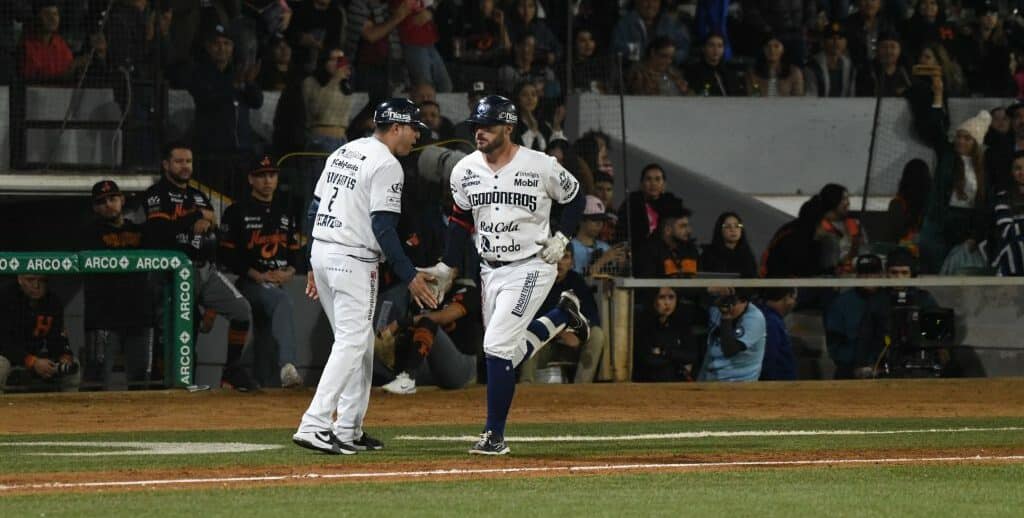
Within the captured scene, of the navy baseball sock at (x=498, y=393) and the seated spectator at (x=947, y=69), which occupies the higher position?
the seated spectator at (x=947, y=69)

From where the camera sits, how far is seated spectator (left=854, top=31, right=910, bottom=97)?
1925 centimetres

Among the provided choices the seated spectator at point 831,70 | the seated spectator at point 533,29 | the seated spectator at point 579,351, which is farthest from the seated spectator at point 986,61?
the seated spectator at point 579,351

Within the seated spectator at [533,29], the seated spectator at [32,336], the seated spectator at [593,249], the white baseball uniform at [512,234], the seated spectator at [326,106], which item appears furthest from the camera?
the seated spectator at [533,29]

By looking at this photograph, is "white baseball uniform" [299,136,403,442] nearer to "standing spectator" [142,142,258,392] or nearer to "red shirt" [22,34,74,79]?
"standing spectator" [142,142,258,392]

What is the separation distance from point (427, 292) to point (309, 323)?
233 inches

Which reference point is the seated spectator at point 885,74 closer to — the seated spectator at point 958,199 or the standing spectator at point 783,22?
the standing spectator at point 783,22

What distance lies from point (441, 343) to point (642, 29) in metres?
6.14

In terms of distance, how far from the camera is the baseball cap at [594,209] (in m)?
15.7

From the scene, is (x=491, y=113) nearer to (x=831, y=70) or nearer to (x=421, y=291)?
(x=421, y=291)

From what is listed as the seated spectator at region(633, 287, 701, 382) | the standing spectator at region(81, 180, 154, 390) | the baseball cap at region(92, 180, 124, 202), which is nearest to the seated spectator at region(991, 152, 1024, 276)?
the seated spectator at region(633, 287, 701, 382)

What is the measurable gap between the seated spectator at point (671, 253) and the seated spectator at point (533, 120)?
160 centimetres

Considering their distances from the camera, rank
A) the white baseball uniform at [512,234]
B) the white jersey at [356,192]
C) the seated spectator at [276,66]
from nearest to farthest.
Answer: the white jersey at [356,192]
the white baseball uniform at [512,234]
the seated spectator at [276,66]

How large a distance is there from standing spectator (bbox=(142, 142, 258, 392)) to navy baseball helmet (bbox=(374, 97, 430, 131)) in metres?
5.06

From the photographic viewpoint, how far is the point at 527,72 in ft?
57.5
